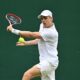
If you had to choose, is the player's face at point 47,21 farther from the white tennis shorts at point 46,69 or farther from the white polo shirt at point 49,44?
the white tennis shorts at point 46,69

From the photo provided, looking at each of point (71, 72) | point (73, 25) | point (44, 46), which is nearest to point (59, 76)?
point (71, 72)

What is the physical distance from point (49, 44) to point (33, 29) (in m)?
1.82

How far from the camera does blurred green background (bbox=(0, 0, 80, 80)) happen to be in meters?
12.2

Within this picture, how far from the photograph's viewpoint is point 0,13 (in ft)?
40.1

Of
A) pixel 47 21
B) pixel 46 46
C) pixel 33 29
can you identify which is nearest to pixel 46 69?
pixel 46 46

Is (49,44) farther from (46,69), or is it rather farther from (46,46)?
(46,69)

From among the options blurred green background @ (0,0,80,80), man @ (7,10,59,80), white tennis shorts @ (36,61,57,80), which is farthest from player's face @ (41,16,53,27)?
blurred green background @ (0,0,80,80)

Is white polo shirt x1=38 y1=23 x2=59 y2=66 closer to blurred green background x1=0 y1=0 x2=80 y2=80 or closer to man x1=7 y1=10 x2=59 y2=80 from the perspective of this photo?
man x1=7 y1=10 x2=59 y2=80

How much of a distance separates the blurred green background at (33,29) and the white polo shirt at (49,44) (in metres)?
1.71

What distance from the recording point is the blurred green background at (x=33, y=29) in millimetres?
12227

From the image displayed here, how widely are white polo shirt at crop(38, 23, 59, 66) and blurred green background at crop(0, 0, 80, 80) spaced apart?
1.71m

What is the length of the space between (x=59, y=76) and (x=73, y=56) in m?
0.48

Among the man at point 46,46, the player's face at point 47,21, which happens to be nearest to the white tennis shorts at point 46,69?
the man at point 46,46

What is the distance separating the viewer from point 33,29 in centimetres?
1223
